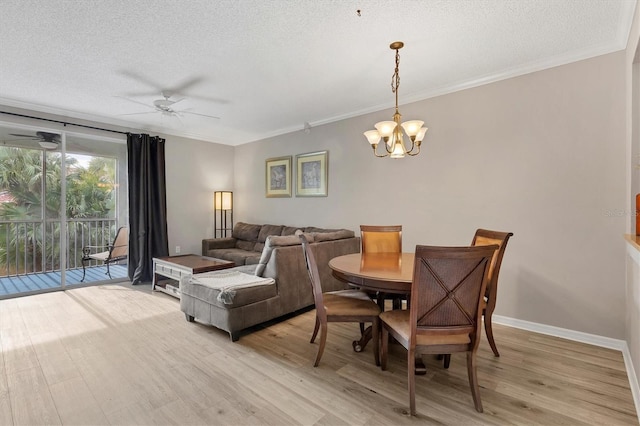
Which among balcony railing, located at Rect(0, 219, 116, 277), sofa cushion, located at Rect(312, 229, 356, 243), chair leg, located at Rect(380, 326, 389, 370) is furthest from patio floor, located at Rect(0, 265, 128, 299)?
chair leg, located at Rect(380, 326, 389, 370)

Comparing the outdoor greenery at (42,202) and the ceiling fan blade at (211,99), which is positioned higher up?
the ceiling fan blade at (211,99)

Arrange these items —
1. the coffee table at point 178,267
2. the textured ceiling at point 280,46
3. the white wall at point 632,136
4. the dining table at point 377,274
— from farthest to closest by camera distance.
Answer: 1. the coffee table at point 178,267
2. the white wall at point 632,136
3. the textured ceiling at point 280,46
4. the dining table at point 377,274

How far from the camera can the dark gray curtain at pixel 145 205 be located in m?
4.73

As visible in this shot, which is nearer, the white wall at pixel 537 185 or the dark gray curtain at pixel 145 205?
the white wall at pixel 537 185

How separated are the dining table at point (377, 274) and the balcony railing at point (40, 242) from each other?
16.2 ft

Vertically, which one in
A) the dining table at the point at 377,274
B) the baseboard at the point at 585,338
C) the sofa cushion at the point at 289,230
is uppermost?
the sofa cushion at the point at 289,230

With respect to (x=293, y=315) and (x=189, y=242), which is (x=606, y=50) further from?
(x=189, y=242)

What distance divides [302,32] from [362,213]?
7.99 ft

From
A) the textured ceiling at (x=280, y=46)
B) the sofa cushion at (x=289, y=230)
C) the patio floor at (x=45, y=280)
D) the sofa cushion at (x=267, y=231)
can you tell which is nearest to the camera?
the textured ceiling at (x=280, y=46)

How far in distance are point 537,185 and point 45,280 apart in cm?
657

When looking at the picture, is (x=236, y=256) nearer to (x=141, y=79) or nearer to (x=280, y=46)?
(x=141, y=79)

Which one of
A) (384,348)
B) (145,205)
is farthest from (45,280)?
(384,348)

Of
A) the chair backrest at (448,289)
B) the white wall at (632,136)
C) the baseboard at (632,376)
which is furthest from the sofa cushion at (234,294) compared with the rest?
the white wall at (632,136)

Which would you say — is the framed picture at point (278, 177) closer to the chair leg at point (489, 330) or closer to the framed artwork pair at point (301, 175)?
Answer: the framed artwork pair at point (301, 175)
